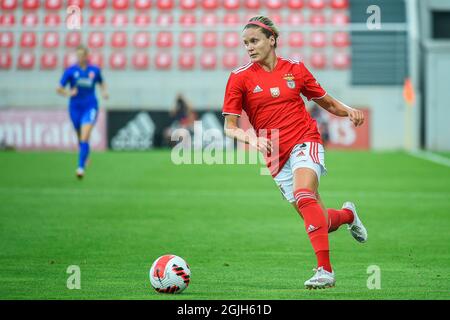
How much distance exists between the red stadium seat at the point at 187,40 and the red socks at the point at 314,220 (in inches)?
956

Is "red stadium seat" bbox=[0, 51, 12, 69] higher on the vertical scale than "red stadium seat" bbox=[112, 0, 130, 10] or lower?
lower

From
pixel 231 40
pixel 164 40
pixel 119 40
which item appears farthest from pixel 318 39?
pixel 119 40

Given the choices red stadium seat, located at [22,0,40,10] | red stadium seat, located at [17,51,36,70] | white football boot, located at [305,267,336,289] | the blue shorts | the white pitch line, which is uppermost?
red stadium seat, located at [22,0,40,10]

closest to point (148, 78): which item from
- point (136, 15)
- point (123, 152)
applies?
point (136, 15)

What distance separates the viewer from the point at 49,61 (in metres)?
32.3

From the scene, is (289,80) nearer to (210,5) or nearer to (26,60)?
(210,5)

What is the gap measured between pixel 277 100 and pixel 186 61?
77.8 feet

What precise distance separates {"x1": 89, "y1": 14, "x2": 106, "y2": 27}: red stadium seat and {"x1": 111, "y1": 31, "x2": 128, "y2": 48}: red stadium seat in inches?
22.6

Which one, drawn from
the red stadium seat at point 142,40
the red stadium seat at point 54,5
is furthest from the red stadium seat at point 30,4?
the red stadium seat at point 142,40

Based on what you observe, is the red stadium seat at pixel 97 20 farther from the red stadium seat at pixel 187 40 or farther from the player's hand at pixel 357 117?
the player's hand at pixel 357 117

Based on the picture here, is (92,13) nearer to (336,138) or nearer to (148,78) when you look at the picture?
(148,78)

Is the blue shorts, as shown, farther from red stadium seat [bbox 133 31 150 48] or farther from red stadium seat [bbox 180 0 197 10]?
red stadium seat [bbox 180 0 197 10]

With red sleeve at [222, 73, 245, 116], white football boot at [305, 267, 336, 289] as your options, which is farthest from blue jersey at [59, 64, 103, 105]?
white football boot at [305, 267, 336, 289]

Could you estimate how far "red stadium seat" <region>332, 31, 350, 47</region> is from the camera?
1256 inches
